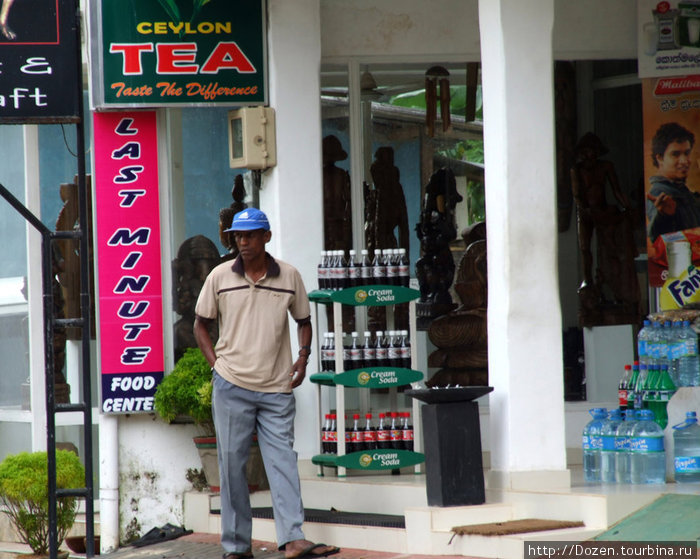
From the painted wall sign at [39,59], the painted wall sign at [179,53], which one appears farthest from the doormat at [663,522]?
the painted wall sign at [39,59]

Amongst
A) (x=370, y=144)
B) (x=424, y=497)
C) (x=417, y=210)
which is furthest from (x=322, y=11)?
(x=424, y=497)

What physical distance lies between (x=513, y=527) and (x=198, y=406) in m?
2.85

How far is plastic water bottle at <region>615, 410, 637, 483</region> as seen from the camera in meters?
8.34

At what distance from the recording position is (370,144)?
34.9 ft

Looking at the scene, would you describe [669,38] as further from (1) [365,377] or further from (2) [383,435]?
(2) [383,435]

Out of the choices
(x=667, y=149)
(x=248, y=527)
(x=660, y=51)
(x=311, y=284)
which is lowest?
(x=248, y=527)

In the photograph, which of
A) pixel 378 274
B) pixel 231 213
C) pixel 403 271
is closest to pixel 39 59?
pixel 231 213

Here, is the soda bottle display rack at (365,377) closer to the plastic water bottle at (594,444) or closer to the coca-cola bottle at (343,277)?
the coca-cola bottle at (343,277)

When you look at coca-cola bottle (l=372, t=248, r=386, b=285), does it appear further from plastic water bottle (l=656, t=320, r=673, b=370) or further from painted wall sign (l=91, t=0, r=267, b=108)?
plastic water bottle (l=656, t=320, r=673, b=370)

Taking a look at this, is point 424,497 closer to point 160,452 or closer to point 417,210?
point 160,452

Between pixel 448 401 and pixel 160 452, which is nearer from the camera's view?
pixel 448 401

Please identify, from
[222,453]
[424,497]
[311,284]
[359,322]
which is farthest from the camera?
[359,322]

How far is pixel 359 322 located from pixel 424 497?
2.20 meters

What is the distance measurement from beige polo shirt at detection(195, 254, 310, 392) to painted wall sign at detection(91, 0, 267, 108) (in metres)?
2.28
